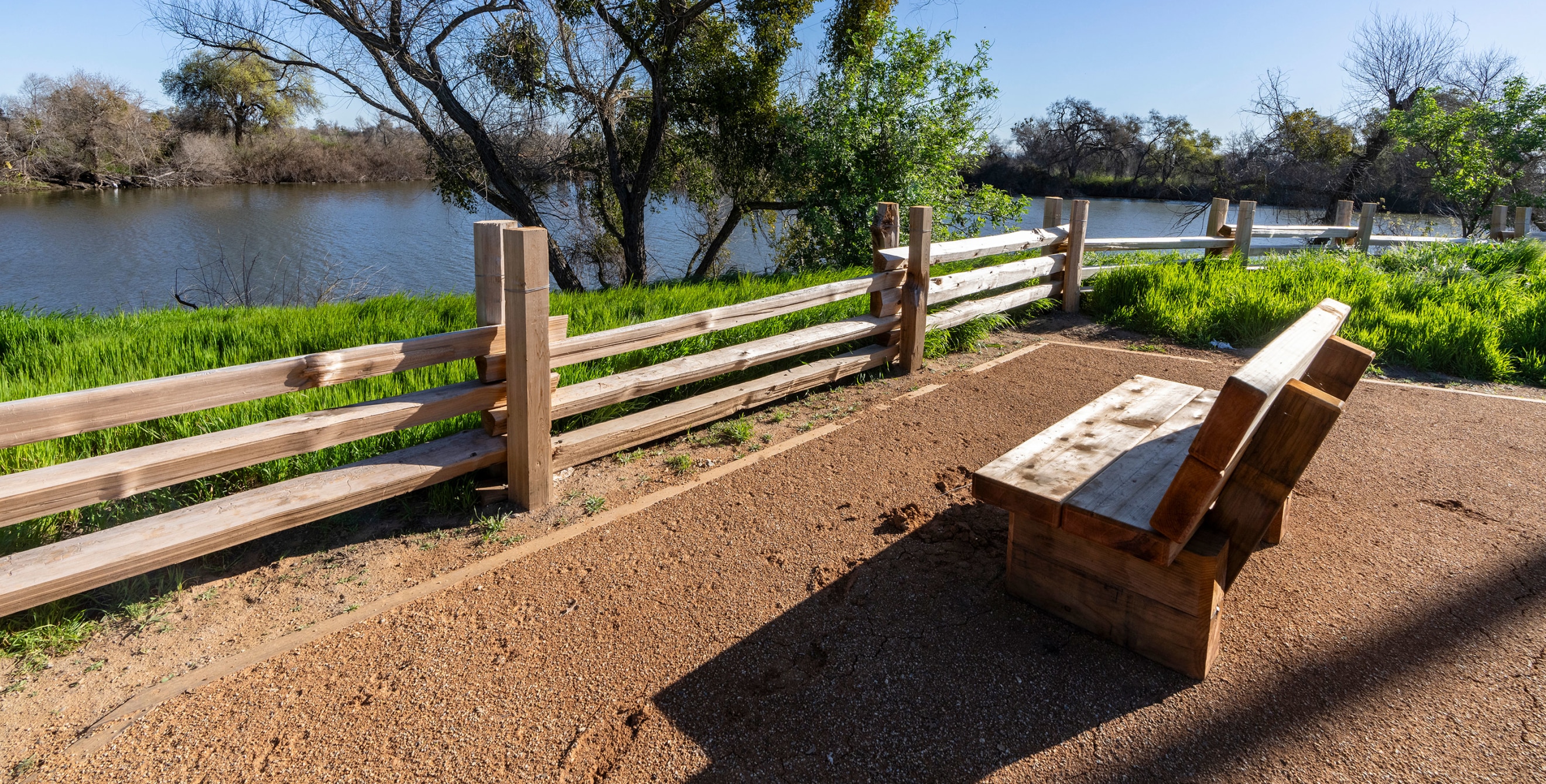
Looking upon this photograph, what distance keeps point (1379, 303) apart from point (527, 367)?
26.5 feet

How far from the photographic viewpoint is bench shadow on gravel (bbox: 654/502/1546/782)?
2.24 metres

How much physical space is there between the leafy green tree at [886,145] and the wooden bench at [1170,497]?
8.19 m

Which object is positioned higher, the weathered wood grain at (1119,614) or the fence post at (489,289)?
the fence post at (489,289)

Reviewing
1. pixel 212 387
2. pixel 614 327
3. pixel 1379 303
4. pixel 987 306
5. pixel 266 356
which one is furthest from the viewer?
Result: pixel 1379 303

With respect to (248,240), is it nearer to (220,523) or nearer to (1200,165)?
(220,523)

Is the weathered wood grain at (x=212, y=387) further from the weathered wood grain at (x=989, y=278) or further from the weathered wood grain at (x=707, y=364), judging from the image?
the weathered wood grain at (x=989, y=278)

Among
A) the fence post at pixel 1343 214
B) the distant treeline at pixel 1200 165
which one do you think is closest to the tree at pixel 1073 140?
Result: the distant treeline at pixel 1200 165

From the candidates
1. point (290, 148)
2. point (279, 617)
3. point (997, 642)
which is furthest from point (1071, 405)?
point (290, 148)

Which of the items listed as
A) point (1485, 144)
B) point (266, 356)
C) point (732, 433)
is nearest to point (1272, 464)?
point (732, 433)

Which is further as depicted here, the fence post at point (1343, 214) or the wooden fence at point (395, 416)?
the fence post at point (1343, 214)

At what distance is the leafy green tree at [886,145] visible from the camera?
11.0m

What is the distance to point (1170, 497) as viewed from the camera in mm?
2217

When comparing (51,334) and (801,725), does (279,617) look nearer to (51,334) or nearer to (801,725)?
(801,725)

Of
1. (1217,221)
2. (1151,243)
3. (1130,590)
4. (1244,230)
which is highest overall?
(1217,221)
